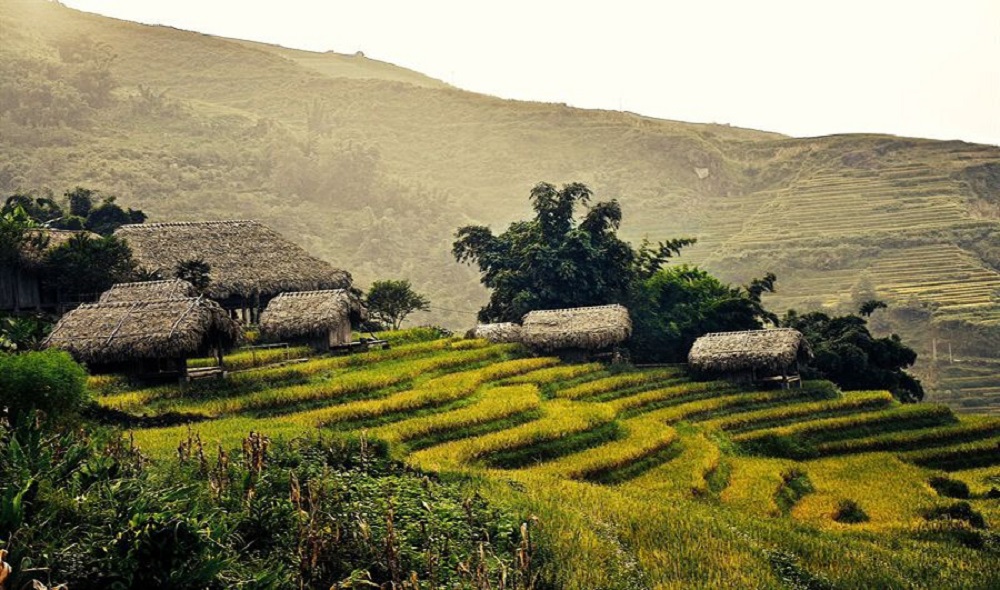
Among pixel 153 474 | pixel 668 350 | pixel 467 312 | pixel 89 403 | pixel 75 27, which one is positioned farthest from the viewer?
pixel 75 27

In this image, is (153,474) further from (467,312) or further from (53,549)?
(467,312)

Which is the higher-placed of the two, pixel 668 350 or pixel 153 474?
pixel 153 474

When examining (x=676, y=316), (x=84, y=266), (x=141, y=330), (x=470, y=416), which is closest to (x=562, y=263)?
(x=676, y=316)

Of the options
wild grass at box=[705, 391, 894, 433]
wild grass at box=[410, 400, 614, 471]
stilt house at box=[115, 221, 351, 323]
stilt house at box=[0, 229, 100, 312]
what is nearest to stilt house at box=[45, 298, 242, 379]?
stilt house at box=[0, 229, 100, 312]

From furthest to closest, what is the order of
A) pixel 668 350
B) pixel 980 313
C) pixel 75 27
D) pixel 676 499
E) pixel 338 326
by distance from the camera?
pixel 75 27, pixel 980 313, pixel 668 350, pixel 338 326, pixel 676 499

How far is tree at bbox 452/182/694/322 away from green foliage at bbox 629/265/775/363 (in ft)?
3.14

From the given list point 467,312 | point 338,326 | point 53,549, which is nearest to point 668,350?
point 338,326

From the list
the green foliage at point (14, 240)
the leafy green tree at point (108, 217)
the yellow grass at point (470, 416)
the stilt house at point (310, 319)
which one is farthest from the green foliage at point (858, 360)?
the leafy green tree at point (108, 217)

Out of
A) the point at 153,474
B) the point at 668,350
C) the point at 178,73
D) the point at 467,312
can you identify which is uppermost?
the point at 178,73

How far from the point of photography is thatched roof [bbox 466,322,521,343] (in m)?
34.8

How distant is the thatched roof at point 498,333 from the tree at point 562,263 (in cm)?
233

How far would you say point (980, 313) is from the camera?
66.7 metres

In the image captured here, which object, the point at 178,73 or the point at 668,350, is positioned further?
the point at 178,73

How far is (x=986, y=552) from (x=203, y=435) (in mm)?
13023
